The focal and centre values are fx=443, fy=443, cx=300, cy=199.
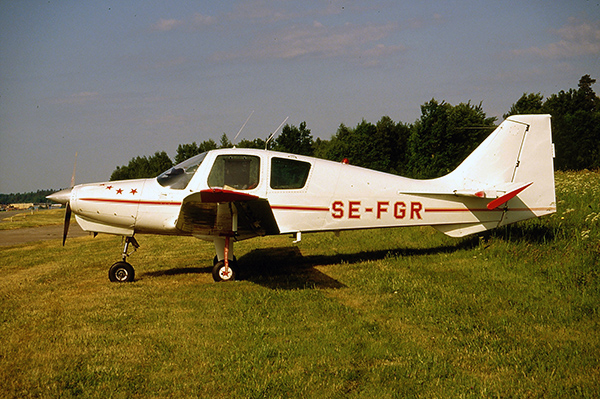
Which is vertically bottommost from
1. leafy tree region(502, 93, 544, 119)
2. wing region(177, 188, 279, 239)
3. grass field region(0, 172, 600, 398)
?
grass field region(0, 172, 600, 398)

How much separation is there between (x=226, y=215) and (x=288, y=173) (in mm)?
1382

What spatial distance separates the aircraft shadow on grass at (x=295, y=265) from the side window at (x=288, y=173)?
66.5 inches

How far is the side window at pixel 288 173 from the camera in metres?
8.09

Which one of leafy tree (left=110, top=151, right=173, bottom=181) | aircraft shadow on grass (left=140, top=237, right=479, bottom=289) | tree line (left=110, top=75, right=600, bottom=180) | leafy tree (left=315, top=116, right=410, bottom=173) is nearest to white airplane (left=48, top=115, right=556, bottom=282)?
aircraft shadow on grass (left=140, top=237, right=479, bottom=289)

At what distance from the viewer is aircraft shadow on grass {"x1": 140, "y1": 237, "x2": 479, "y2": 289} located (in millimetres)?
7758

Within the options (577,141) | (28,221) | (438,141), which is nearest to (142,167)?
(28,221)

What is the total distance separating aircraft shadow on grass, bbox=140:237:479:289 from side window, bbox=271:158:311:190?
1.69 m

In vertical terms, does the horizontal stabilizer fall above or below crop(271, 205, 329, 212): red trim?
above

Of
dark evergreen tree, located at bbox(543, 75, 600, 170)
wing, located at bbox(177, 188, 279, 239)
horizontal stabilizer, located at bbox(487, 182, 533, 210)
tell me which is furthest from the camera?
dark evergreen tree, located at bbox(543, 75, 600, 170)

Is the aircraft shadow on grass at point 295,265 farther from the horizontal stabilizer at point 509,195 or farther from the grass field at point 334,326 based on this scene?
the horizontal stabilizer at point 509,195

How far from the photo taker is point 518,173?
340 inches

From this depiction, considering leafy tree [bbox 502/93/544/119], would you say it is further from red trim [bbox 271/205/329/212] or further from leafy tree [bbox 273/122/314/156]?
red trim [bbox 271/205/329/212]

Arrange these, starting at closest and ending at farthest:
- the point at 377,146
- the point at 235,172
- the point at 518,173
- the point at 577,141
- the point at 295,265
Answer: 1. the point at 235,172
2. the point at 518,173
3. the point at 295,265
4. the point at 577,141
5. the point at 377,146

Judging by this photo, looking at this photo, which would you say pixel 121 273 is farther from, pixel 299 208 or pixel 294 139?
pixel 294 139
